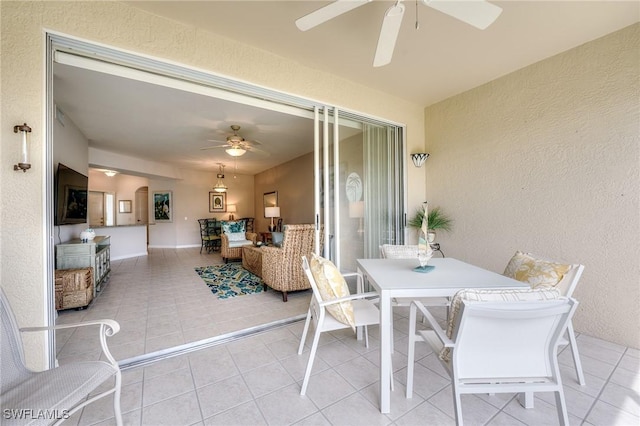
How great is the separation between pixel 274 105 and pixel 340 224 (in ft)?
5.25

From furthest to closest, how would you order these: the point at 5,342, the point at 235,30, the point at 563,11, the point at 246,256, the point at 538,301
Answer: the point at 246,256 → the point at 235,30 → the point at 563,11 → the point at 5,342 → the point at 538,301

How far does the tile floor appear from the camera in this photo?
58.2 inches

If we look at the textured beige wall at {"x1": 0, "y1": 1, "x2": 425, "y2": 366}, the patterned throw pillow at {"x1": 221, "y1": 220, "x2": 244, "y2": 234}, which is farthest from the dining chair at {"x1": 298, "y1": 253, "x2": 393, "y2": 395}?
the patterned throw pillow at {"x1": 221, "y1": 220, "x2": 244, "y2": 234}

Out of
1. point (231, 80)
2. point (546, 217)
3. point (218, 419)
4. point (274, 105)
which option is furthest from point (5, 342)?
point (546, 217)

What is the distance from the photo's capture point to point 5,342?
1.25 m

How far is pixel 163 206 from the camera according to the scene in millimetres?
8523

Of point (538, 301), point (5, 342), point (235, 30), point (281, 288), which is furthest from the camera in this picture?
point (281, 288)

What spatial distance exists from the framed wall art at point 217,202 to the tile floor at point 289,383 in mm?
6440

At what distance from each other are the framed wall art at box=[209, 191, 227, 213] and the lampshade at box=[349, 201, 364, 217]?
7.15 meters

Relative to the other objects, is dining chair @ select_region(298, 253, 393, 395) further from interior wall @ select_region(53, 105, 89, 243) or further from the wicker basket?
interior wall @ select_region(53, 105, 89, 243)

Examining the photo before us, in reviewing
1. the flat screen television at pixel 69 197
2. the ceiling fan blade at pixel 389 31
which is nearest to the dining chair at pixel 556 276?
the ceiling fan blade at pixel 389 31

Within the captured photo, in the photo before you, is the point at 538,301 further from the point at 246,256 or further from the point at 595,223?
the point at 246,256

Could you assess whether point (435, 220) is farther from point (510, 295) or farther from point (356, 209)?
point (510, 295)

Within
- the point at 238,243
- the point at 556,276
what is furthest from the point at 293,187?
the point at 556,276
